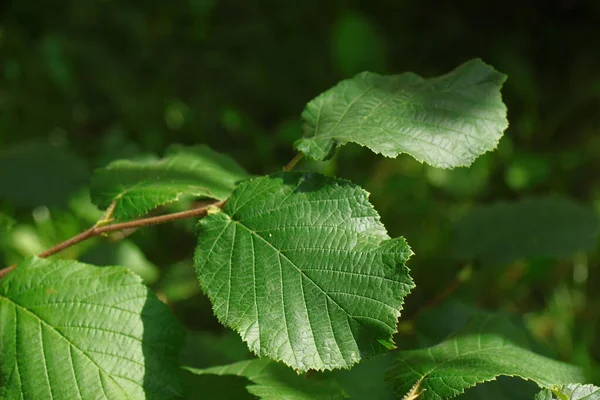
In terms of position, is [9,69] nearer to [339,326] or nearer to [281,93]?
[281,93]

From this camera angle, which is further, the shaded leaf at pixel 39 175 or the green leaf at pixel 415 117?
the shaded leaf at pixel 39 175

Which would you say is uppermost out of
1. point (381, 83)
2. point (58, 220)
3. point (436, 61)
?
point (381, 83)

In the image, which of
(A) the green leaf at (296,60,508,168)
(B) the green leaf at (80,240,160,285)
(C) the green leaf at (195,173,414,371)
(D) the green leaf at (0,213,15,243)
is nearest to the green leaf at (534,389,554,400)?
(C) the green leaf at (195,173,414,371)

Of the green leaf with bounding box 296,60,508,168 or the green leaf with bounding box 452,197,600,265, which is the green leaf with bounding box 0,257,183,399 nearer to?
the green leaf with bounding box 296,60,508,168

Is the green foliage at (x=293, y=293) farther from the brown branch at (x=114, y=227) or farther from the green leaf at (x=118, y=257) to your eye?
the green leaf at (x=118, y=257)

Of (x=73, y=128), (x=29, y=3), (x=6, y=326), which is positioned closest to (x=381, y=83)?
(x=6, y=326)

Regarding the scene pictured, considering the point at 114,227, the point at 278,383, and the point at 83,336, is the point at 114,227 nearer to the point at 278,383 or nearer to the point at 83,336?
the point at 83,336

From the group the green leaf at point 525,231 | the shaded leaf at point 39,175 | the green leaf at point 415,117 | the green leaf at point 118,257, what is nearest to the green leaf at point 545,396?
the green leaf at point 415,117
